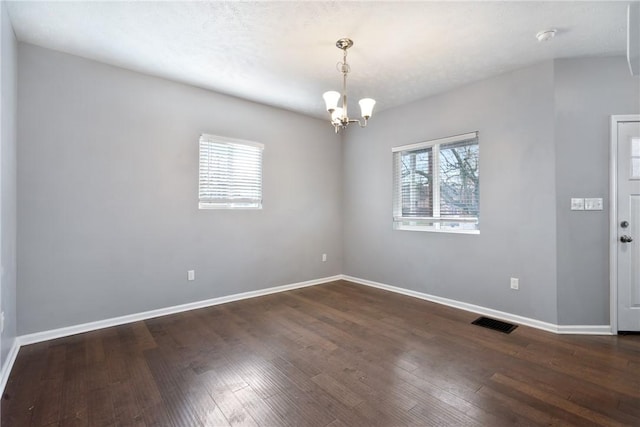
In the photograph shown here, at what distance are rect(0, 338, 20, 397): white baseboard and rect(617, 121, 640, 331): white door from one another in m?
5.10

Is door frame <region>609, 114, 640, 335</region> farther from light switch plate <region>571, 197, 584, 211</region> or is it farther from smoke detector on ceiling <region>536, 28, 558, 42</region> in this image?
smoke detector on ceiling <region>536, 28, 558, 42</region>

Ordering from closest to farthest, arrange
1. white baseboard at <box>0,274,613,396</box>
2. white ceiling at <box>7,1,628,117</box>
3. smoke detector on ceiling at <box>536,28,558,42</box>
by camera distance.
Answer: white ceiling at <box>7,1,628,117</box>, smoke detector on ceiling at <box>536,28,558,42</box>, white baseboard at <box>0,274,613,396</box>

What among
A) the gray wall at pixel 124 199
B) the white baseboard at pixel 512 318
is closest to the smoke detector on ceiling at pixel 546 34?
the white baseboard at pixel 512 318

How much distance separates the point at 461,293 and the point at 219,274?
10.1 feet

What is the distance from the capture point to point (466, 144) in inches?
142

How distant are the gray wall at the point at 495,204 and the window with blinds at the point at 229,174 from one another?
192 centimetres

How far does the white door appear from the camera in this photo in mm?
2807

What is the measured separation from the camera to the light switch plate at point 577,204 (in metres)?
2.88

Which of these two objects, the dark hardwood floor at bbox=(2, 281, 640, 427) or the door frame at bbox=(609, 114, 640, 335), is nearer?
the dark hardwood floor at bbox=(2, 281, 640, 427)

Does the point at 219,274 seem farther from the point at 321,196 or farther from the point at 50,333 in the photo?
the point at 321,196

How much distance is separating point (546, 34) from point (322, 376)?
331cm

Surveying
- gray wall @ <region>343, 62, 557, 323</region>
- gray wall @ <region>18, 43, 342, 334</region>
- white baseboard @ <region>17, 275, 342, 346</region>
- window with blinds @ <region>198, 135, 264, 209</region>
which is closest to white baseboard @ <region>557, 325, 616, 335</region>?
gray wall @ <region>343, 62, 557, 323</region>

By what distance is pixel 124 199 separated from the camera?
312 centimetres

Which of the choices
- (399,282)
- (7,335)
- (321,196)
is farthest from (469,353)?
(7,335)
